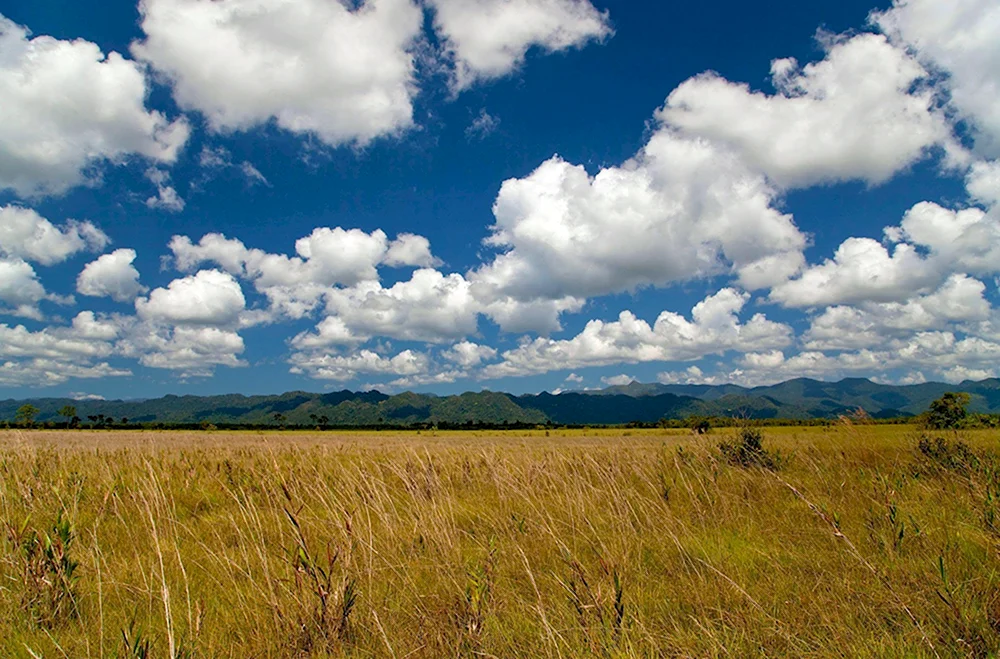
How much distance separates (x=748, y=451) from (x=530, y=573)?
26.6 ft

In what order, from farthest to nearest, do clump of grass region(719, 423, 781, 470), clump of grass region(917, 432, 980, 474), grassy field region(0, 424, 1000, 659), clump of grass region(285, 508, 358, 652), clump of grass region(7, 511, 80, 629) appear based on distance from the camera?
clump of grass region(719, 423, 781, 470), clump of grass region(917, 432, 980, 474), clump of grass region(7, 511, 80, 629), clump of grass region(285, 508, 358, 652), grassy field region(0, 424, 1000, 659)

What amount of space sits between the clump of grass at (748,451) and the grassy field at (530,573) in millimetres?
1694

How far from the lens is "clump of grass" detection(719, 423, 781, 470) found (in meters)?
9.19

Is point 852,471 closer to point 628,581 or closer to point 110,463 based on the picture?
point 628,581

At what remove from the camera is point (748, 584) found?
3717 mm

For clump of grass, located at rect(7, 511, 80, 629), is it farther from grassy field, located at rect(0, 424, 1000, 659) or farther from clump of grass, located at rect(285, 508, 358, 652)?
clump of grass, located at rect(285, 508, 358, 652)

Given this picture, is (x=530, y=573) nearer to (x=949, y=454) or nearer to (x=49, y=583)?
(x=49, y=583)

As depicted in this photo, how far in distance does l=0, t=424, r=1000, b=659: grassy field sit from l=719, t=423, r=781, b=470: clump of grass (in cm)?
169

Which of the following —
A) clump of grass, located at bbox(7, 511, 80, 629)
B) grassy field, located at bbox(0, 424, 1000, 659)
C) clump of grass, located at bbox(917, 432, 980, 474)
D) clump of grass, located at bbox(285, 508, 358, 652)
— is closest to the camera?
grassy field, located at bbox(0, 424, 1000, 659)

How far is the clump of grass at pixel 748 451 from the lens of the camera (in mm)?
9188

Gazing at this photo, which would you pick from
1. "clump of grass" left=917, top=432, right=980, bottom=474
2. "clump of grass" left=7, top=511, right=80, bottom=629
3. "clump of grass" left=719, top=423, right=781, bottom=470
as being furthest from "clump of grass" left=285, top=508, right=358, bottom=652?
"clump of grass" left=917, top=432, right=980, bottom=474

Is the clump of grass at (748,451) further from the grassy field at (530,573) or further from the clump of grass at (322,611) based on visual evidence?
the clump of grass at (322,611)

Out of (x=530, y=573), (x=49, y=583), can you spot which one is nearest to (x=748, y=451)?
(x=530, y=573)

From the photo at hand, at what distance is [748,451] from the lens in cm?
984
